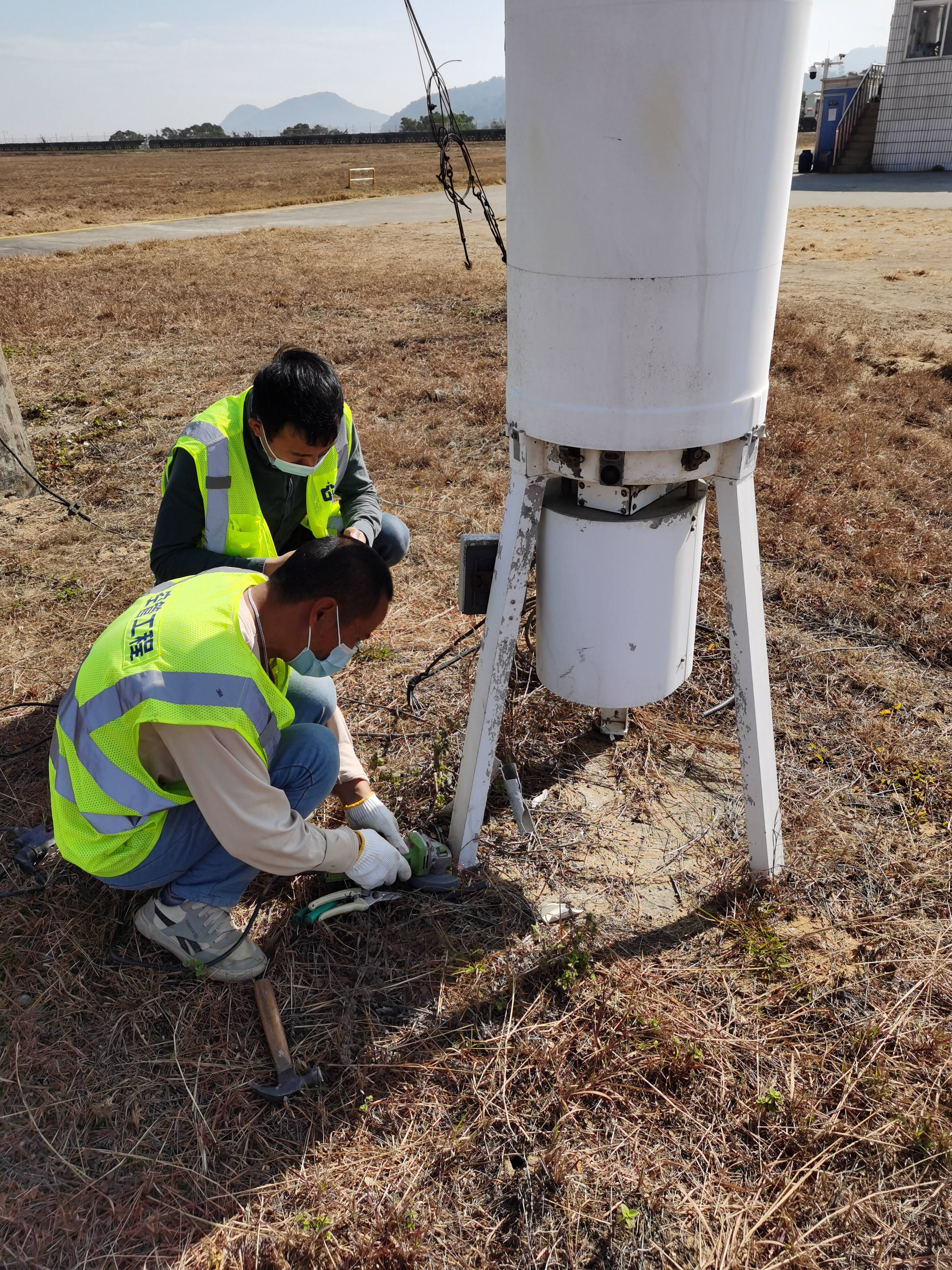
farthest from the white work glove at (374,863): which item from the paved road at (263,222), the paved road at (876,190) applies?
the paved road at (876,190)

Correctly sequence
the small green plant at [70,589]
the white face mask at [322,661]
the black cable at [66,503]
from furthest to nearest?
the black cable at [66,503], the small green plant at [70,589], the white face mask at [322,661]

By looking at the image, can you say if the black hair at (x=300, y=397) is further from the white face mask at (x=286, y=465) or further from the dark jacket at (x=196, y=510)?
the dark jacket at (x=196, y=510)

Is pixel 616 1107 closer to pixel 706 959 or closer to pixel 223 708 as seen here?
pixel 706 959

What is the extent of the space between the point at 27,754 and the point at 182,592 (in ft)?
5.16

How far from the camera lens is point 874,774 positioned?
2.94 m

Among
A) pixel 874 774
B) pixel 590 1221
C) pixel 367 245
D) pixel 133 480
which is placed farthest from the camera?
pixel 367 245

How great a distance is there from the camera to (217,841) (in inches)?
87.6

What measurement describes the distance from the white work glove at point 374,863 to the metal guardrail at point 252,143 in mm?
63581

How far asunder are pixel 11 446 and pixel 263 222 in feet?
50.4

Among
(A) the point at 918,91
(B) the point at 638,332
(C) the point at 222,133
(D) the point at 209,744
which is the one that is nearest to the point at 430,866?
(D) the point at 209,744

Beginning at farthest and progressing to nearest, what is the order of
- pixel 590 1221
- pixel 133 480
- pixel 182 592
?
pixel 133 480 → pixel 182 592 → pixel 590 1221

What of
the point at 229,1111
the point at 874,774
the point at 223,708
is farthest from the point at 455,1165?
the point at 874,774

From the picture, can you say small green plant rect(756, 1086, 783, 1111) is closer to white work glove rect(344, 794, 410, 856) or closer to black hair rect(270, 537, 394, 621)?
white work glove rect(344, 794, 410, 856)

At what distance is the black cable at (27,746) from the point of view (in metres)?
3.09
